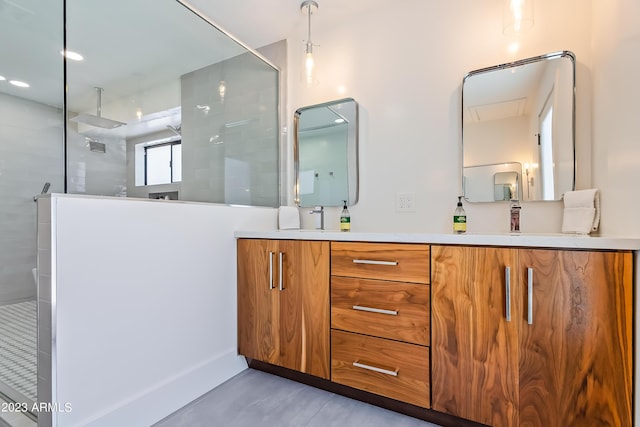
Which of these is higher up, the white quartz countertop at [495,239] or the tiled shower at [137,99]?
the tiled shower at [137,99]

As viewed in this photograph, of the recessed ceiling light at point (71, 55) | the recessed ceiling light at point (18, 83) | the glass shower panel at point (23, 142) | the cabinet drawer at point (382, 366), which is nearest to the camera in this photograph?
the cabinet drawer at point (382, 366)

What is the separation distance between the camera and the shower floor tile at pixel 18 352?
1.36 metres

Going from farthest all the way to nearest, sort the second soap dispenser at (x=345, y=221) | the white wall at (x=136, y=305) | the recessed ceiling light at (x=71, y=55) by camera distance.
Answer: the second soap dispenser at (x=345, y=221) → the recessed ceiling light at (x=71, y=55) → the white wall at (x=136, y=305)

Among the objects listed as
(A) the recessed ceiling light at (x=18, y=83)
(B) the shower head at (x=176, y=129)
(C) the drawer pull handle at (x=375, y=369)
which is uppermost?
(A) the recessed ceiling light at (x=18, y=83)

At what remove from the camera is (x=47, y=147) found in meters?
2.89

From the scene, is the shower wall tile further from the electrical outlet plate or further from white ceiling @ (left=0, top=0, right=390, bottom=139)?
the electrical outlet plate

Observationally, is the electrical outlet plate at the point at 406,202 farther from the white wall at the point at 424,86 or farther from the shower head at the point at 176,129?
the shower head at the point at 176,129

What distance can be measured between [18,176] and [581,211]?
4.48 metres

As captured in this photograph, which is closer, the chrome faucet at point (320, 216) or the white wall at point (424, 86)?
the white wall at point (424, 86)

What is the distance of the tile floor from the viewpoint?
4.17ft

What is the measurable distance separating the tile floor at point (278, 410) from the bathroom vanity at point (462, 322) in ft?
0.22

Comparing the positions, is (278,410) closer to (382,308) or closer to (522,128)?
(382,308)

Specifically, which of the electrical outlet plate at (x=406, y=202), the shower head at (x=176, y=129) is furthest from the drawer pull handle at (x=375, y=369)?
the shower head at (x=176, y=129)

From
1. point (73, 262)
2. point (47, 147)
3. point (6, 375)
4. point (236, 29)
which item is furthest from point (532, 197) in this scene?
point (47, 147)
